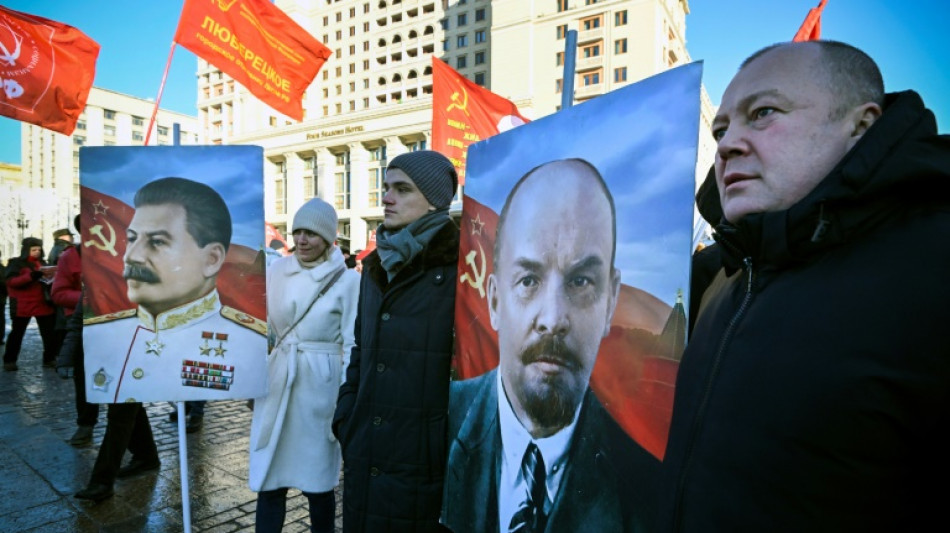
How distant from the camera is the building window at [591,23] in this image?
1822 inches

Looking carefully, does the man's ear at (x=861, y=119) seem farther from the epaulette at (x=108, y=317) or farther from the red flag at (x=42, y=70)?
the red flag at (x=42, y=70)

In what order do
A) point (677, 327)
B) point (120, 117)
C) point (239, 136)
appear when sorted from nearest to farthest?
point (677, 327) < point (239, 136) < point (120, 117)

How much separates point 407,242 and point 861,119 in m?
1.66

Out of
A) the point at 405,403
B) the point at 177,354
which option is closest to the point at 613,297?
the point at 405,403

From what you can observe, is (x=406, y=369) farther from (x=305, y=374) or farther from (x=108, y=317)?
(x=108, y=317)

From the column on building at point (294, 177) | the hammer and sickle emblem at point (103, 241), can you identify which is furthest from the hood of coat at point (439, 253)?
the column on building at point (294, 177)

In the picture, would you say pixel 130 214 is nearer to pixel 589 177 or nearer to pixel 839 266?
pixel 589 177

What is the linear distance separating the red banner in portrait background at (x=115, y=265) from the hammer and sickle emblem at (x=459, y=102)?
14.4ft

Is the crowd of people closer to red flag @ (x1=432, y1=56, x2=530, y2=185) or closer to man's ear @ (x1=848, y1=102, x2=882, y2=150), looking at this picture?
man's ear @ (x1=848, y1=102, x2=882, y2=150)

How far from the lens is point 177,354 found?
2.87m

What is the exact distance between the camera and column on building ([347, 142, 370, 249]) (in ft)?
175

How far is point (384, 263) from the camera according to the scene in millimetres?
2324

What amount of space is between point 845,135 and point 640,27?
4933 cm

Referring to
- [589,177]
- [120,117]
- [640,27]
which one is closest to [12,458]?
[589,177]
